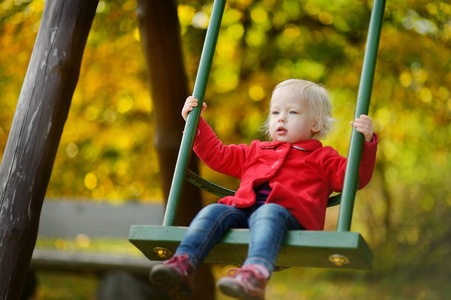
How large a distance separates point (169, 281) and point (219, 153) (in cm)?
98

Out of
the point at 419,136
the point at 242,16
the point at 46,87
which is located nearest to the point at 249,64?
the point at 242,16

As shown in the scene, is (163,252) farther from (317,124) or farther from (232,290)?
(317,124)

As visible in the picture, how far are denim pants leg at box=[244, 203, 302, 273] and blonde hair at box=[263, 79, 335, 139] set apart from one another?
2.14 feet

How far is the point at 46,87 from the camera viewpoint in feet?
10.8

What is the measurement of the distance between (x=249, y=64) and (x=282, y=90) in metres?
4.46

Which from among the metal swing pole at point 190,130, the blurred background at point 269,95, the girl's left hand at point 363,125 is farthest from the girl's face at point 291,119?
the blurred background at point 269,95

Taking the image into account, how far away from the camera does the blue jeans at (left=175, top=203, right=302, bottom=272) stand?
2217 mm

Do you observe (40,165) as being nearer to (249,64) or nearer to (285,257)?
(285,257)

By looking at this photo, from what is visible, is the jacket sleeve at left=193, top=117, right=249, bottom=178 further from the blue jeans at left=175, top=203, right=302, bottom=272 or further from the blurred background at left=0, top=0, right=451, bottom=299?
the blurred background at left=0, top=0, right=451, bottom=299

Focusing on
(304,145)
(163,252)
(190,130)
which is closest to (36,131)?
(190,130)

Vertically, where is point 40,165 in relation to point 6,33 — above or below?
below

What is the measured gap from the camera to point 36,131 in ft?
10.5

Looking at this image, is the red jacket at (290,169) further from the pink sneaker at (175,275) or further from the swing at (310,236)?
the pink sneaker at (175,275)

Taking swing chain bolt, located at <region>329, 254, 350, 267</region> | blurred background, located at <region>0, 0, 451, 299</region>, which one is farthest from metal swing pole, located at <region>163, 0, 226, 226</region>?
blurred background, located at <region>0, 0, 451, 299</region>
